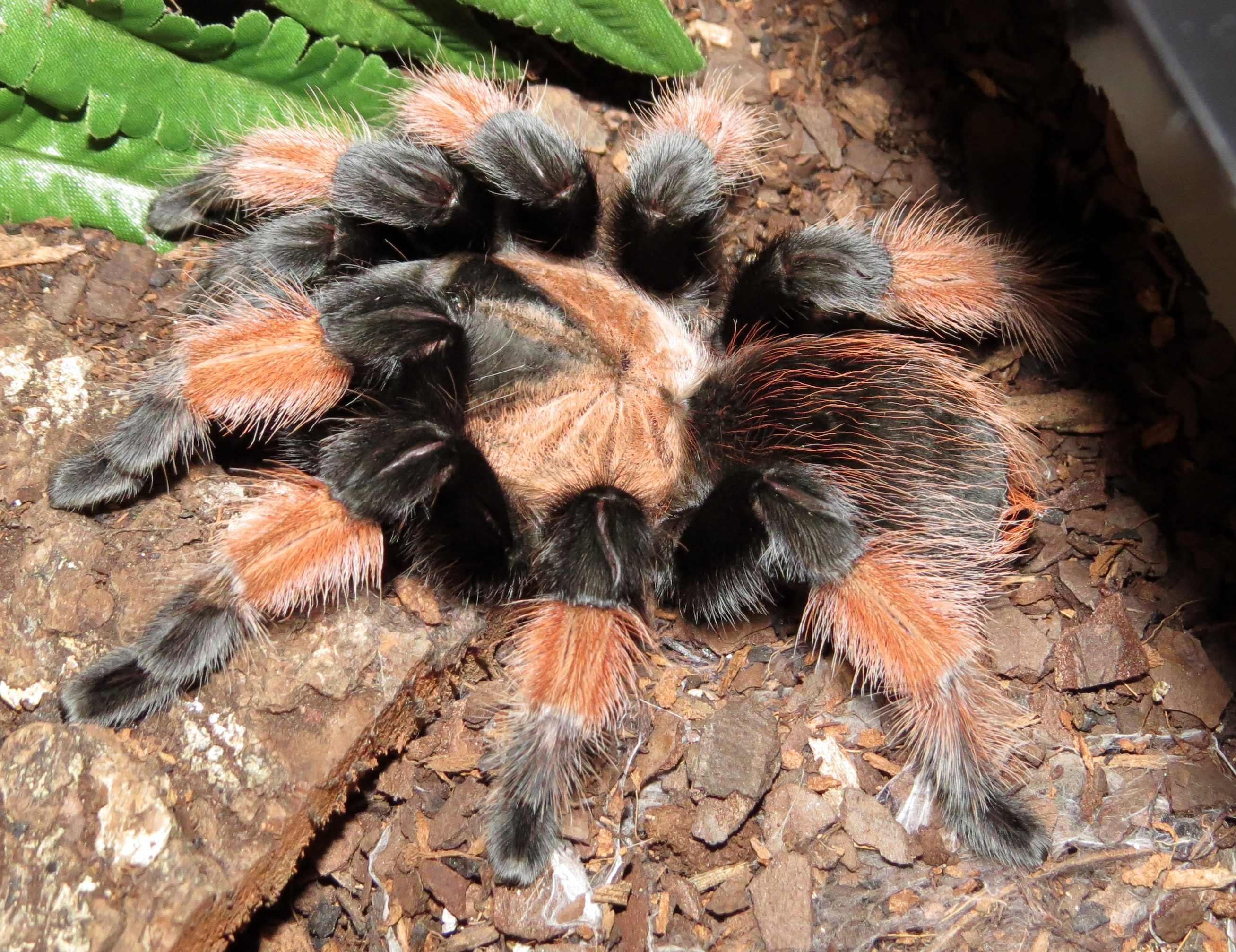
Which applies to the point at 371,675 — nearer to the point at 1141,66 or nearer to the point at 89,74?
the point at 89,74

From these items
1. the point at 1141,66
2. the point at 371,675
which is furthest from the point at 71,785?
the point at 1141,66

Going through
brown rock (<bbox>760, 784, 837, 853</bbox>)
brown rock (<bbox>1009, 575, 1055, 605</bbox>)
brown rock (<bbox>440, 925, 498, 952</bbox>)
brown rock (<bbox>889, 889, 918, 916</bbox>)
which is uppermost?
brown rock (<bbox>1009, 575, 1055, 605</bbox>)

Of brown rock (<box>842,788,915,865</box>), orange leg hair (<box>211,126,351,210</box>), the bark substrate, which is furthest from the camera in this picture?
orange leg hair (<box>211,126,351,210</box>)

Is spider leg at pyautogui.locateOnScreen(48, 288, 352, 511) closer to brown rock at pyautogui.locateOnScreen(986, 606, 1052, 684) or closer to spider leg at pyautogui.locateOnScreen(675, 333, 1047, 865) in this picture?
spider leg at pyautogui.locateOnScreen(675, 333, 1047, 865)

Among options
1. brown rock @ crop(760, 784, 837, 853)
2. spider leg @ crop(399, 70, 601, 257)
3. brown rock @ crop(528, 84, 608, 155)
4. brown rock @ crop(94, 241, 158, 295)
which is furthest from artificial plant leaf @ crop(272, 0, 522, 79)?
brown rock @ crop(760, 784, 837, 853)

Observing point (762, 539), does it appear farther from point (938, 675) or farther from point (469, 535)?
point (469, 535)

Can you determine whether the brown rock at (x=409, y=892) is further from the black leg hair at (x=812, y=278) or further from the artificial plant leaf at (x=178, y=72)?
the artificial plant leaf at (x=178, y=72)

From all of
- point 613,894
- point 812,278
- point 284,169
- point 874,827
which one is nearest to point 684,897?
point 613,894
